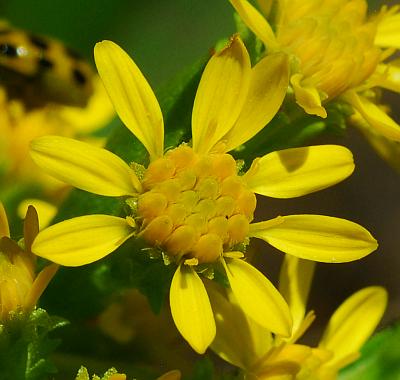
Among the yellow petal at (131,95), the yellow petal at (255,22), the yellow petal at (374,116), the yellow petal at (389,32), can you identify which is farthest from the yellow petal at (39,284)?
the yellow petal at (389,32)

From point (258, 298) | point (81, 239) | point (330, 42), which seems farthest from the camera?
point (330, 42)

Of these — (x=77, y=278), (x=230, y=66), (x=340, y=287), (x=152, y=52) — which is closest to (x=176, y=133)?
(x=230, y=66)

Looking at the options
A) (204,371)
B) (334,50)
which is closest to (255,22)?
(334,50)

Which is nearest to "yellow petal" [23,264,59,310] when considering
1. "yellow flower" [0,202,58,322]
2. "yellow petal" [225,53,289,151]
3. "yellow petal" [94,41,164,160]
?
"yellow flower" [0,202,58,322]

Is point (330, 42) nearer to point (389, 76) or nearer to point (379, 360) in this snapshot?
point (389, 76)

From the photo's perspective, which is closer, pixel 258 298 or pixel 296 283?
pixel 258 298

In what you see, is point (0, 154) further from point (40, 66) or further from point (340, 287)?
point (340, 287)

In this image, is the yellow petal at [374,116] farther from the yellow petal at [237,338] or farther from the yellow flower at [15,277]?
the yellow flower at [15,277]
